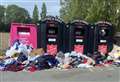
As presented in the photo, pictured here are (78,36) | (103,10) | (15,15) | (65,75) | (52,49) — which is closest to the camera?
(65,75)

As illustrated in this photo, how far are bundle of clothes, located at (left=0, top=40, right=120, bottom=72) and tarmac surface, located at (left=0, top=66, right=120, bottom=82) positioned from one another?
0.74 meters

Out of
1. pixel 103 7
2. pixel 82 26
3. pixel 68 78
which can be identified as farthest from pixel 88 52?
pixel 103 7

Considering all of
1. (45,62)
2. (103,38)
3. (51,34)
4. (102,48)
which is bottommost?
(45,62)

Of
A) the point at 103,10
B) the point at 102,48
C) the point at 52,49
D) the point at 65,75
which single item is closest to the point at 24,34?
the point at 52,49

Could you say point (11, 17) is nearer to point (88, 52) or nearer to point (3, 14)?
point (3, 14)

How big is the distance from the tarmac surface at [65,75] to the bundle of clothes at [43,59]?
2.44 feet

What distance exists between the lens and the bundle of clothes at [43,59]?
1500 centimetres

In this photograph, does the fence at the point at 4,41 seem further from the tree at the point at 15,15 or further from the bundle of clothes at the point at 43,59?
the tree at the point at 15,15

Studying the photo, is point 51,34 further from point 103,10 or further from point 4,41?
point 103,10

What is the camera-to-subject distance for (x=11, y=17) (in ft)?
101

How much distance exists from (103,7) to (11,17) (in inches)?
294

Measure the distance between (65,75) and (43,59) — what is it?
2.04 metres

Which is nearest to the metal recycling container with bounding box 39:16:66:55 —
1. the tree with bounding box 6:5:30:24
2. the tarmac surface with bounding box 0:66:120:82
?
the tarmac surface with bounding box 0:66:120:82

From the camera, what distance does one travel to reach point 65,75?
13.5m
